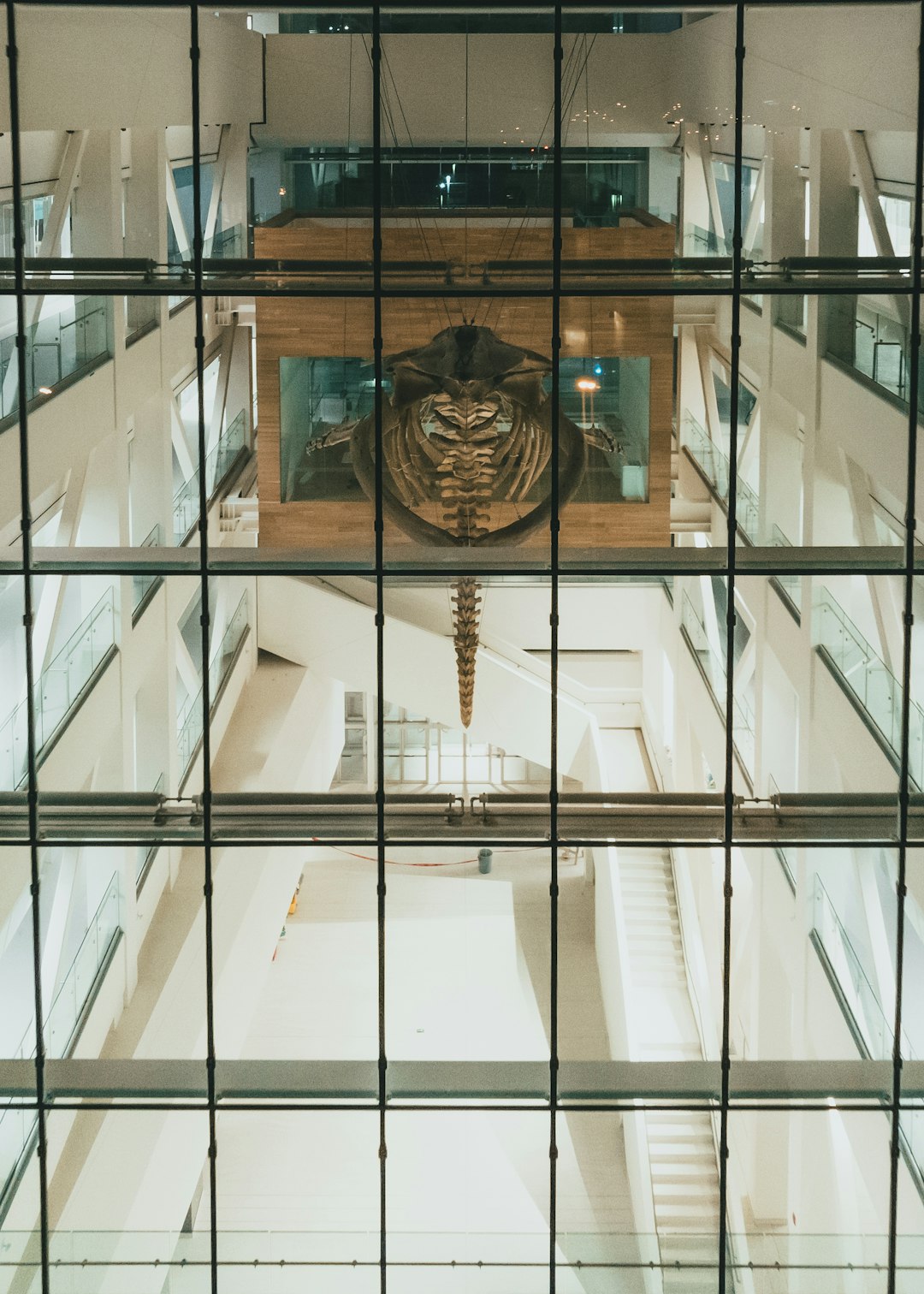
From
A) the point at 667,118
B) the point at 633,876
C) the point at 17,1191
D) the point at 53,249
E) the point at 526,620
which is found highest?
the point at 667,118

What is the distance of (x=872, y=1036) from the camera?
12578 millimetres

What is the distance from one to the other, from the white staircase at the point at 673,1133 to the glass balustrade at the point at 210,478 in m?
4.32

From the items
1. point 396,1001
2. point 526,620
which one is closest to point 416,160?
point 526,620

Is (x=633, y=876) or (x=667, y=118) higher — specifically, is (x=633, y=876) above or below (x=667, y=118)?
below

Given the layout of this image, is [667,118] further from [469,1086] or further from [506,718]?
[469,1086]

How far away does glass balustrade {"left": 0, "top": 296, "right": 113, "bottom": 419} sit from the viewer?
1226cm

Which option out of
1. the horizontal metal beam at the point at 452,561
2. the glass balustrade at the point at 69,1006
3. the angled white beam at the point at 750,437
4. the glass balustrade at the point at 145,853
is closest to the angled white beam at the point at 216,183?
the horizontal metal beam at the point at 452,561

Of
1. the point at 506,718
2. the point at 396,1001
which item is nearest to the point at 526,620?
the point at 506,718

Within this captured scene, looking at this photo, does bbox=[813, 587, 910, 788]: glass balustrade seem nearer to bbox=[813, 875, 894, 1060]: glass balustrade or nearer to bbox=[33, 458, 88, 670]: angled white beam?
bbox=[813, 875, 894, 1060]: glass balustrade

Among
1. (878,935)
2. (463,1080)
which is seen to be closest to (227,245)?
(463,1080)

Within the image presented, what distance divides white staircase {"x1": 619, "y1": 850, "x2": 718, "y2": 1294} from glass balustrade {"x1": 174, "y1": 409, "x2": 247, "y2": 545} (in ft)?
14.2

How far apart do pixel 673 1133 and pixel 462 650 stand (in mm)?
4271

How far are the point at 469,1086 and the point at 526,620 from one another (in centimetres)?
376

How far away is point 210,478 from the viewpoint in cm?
1235
